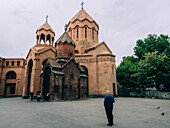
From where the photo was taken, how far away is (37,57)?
22625mm

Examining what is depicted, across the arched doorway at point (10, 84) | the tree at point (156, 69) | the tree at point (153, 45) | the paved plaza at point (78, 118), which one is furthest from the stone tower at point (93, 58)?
the arched doorway at point (10, 84)

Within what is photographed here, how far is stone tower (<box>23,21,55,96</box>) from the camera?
21781 millimetres

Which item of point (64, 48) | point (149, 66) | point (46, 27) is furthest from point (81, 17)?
point (149, 66)

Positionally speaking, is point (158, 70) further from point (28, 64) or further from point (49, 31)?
point (28, 64)

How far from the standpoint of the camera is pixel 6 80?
32.1 meters

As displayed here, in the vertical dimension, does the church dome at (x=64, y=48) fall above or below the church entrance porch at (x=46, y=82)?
above

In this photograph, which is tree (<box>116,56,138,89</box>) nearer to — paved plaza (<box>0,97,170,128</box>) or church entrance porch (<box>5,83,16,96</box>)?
paved plaza (<box>0,97,170,128</box>)

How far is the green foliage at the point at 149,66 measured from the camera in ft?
66.3

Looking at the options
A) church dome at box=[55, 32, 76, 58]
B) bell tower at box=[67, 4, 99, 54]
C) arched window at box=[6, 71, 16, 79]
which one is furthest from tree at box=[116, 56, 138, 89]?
arched window at box=[6, 71, 16, 79]

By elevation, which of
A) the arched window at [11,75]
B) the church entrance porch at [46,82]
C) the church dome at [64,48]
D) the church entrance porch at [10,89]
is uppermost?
the church dome at [64,48]

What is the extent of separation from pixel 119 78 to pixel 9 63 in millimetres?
30275

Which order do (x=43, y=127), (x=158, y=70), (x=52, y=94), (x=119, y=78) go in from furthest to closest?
(x=119, y=78) → (x=158, y=70) → (x=52, y=94) → (x=43, y=127)

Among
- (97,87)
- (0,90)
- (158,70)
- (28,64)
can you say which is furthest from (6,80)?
(158,70)

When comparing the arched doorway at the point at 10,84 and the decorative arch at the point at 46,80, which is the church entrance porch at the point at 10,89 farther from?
the decorative arch at the point at 46,80
